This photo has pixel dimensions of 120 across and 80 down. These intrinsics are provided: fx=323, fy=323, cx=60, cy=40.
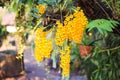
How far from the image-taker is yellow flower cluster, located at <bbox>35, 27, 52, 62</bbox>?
1.56 metres

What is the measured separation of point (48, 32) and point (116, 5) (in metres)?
0.36

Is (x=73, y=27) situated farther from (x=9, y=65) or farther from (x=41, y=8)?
(x=9, y=65)

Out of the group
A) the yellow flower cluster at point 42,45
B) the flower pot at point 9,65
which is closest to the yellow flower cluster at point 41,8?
the yellow flower cluster at point 42,45

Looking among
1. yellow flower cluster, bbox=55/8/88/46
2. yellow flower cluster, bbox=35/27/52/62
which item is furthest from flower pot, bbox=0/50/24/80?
yellow flower cluster, bbox=55/8/88/46

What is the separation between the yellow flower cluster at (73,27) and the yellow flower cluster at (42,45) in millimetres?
113

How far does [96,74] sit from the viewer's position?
3.46 metres

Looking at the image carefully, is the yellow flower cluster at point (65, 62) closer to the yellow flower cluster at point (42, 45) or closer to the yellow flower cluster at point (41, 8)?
the yellow flower cluster at point (42, 45)

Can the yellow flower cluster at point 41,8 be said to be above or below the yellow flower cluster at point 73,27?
above

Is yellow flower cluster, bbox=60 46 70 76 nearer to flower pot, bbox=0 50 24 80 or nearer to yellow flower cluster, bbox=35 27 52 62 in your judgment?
yellow flower cluster, bbox=35 27 52 62

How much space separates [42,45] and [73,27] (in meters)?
0.22

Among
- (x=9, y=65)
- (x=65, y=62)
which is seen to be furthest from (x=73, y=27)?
(x=9, y=65)

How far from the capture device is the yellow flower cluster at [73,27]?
1448 mm

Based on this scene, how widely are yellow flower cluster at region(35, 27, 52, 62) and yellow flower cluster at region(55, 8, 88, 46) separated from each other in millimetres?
113

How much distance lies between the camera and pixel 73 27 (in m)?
1.45
